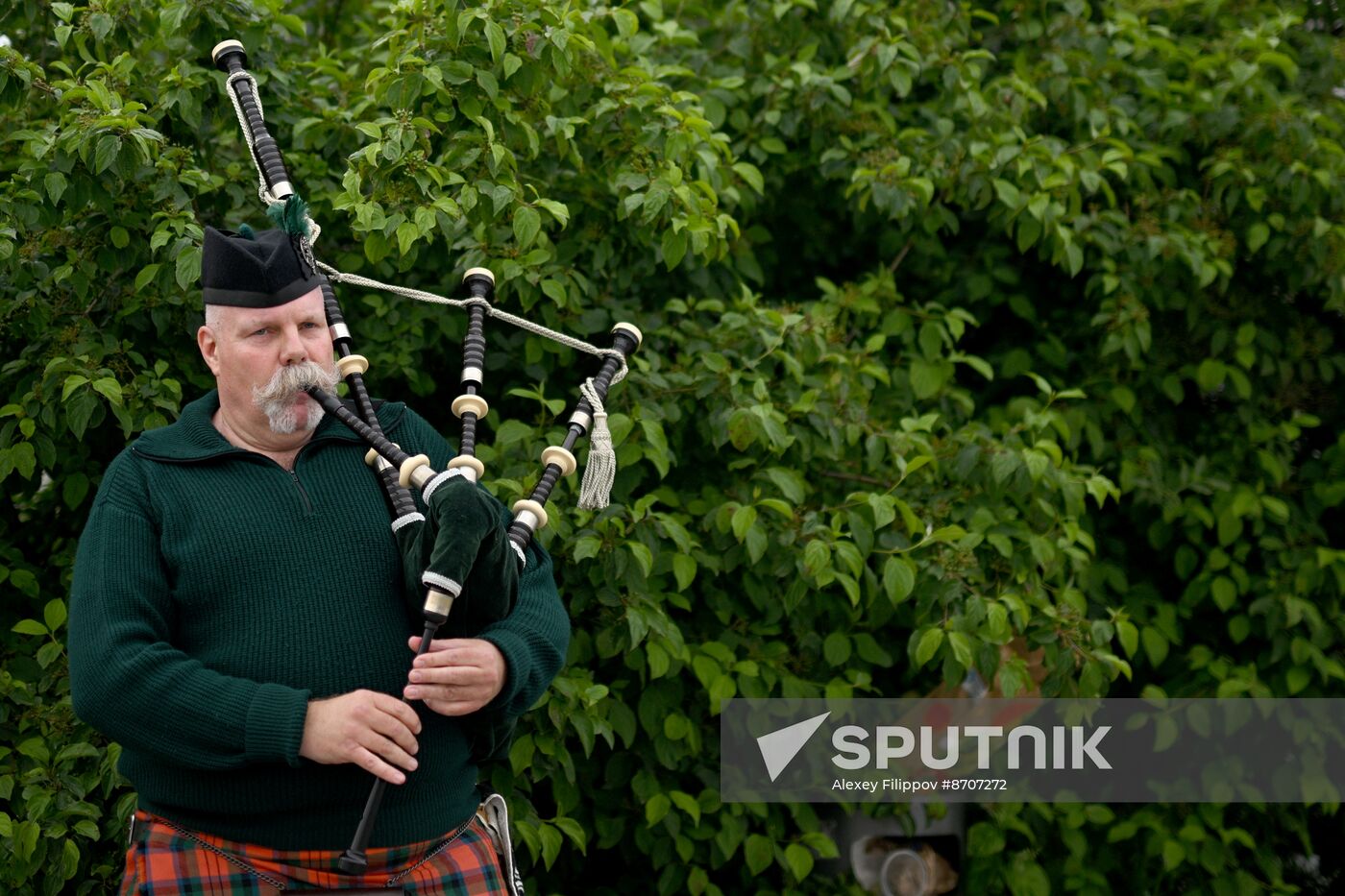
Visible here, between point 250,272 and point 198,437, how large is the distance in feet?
0.91

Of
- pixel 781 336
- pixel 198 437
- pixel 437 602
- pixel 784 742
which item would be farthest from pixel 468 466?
pixel 784 742

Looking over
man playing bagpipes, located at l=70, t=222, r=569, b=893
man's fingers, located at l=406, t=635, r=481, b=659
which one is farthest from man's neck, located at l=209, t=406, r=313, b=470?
man's fingers, located at l=406, t=635, r=481, b=659

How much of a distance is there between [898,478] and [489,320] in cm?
107

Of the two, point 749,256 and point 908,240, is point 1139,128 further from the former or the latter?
point 749,256

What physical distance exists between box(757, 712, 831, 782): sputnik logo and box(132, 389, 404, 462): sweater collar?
4.83 feet

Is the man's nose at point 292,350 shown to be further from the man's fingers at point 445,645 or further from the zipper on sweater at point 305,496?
the man's fingers at point 445,645

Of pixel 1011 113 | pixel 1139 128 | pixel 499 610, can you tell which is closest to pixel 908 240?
pixel 1011 113

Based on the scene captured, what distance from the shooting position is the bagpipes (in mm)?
2221

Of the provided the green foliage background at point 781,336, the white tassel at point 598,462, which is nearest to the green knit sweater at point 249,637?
the white tassel at point 598,462

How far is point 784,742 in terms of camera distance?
3.58 m

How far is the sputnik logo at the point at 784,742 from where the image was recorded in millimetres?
3566

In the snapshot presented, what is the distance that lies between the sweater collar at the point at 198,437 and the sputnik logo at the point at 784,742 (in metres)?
1.47

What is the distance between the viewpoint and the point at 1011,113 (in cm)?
414

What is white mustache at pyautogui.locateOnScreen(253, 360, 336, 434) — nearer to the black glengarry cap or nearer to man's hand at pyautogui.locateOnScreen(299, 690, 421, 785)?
the black glengarry cap
